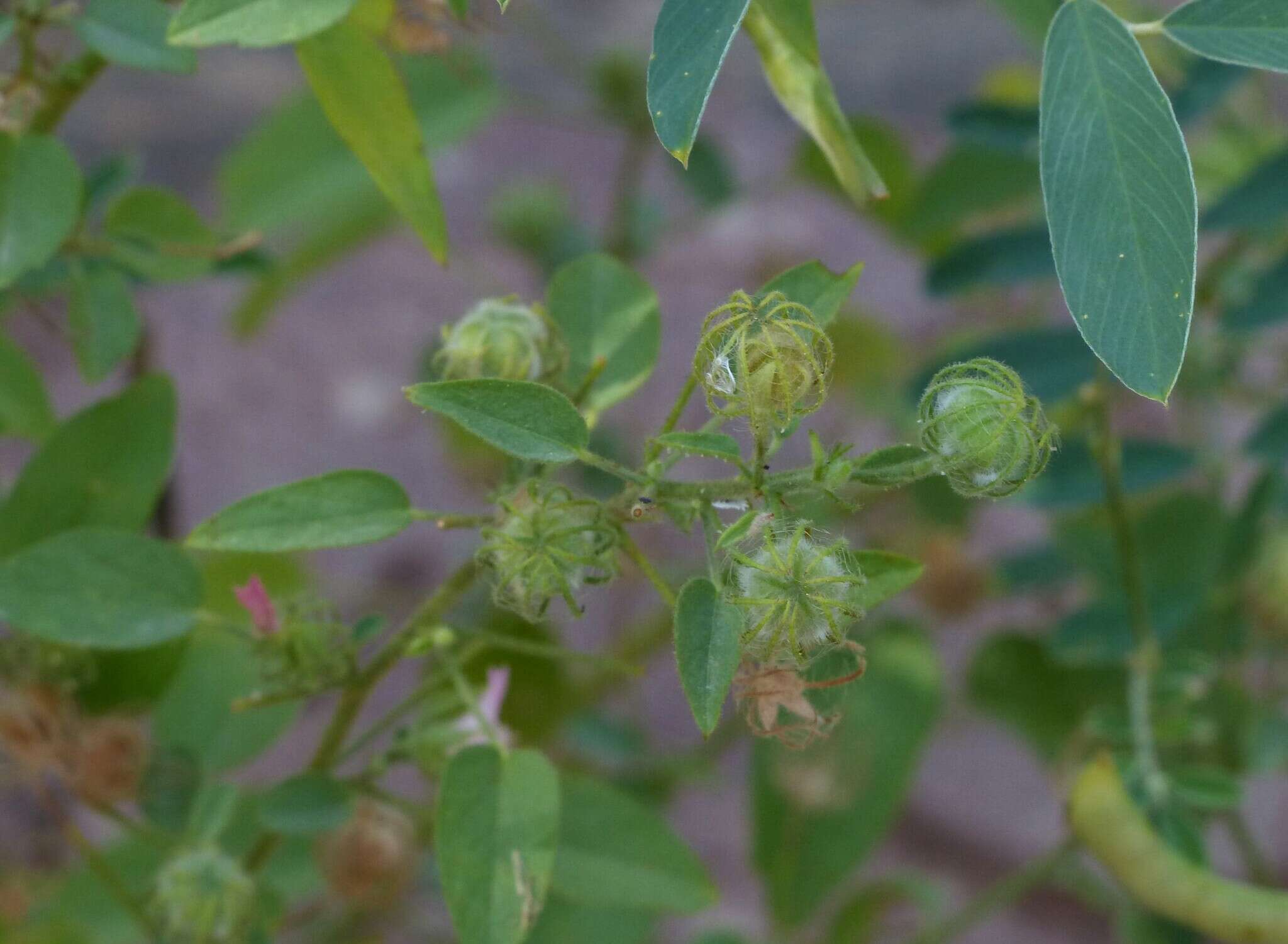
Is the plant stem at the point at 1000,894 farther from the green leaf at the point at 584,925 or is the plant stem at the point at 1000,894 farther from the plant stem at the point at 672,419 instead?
the plant stem at the point at 672,419

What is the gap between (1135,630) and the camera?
151cm

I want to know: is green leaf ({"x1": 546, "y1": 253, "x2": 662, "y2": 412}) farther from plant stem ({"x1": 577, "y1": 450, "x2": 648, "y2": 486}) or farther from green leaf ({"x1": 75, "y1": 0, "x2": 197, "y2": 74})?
green leaf ({"x1": 75, "y1": 0, "x2": 197, "y2": 74})

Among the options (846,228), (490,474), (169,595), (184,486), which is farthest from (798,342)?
(846,228)

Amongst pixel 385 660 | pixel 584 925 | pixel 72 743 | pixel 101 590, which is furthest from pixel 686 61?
pixel 584 925

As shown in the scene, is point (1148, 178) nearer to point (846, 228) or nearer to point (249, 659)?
point (249, 659)

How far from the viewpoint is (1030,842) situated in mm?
2740

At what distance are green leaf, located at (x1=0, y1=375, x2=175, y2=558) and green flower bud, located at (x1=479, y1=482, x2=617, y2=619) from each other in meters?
0.47

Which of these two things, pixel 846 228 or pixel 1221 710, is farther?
pixel 846 228

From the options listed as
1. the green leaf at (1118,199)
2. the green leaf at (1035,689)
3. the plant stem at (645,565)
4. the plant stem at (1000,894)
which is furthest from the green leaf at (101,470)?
the green leaf at (1035,689)

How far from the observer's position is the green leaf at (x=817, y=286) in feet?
2.99

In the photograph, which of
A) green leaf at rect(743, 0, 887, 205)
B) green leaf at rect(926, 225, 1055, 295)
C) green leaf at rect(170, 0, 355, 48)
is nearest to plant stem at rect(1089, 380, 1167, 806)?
green leaf at rect(926, 225, 1055, 295)

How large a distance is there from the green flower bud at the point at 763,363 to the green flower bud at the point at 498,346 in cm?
17

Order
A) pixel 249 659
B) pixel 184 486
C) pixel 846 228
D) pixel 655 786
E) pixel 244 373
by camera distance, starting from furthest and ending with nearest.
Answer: pixel 846 228 → pixel 244 373 → pixel 184 486 → pixel 655 786 → pixel 249 659

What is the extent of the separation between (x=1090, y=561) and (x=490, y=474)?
1242 mm
